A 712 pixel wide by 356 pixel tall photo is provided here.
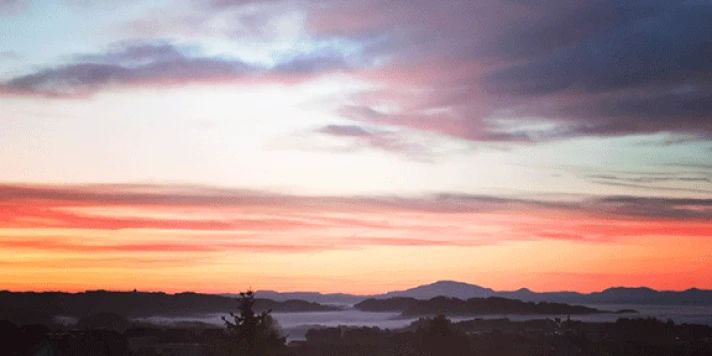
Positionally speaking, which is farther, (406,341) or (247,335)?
(406,341)

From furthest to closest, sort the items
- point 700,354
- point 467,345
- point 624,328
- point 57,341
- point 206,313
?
1. point 206,313
2. point 624,328
3. point 700,354
4. point 467,345
5. point 57,341

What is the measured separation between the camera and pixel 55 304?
183 m

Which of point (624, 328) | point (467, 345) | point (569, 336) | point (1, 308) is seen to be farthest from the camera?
point (624, 328)

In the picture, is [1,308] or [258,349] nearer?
[258,349]

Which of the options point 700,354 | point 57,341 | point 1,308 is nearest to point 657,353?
point 700,354

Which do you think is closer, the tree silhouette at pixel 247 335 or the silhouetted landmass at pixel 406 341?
the tree silhouette at pixel 247 335

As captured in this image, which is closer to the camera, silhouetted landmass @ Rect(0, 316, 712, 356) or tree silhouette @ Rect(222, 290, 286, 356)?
tree silhouette @ Rect(222, 290, 286, 356)

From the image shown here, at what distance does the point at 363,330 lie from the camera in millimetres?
142375

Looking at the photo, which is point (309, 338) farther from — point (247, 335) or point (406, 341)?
point (247, 335)

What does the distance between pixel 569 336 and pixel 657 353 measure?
1182cm

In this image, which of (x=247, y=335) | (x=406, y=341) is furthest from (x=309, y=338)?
(x=247, y=335)

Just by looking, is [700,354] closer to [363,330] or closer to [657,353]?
[657,353]

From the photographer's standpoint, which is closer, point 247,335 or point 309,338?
point 247,335

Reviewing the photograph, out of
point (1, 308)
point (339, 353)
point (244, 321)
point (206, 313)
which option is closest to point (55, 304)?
point (206, 313)
